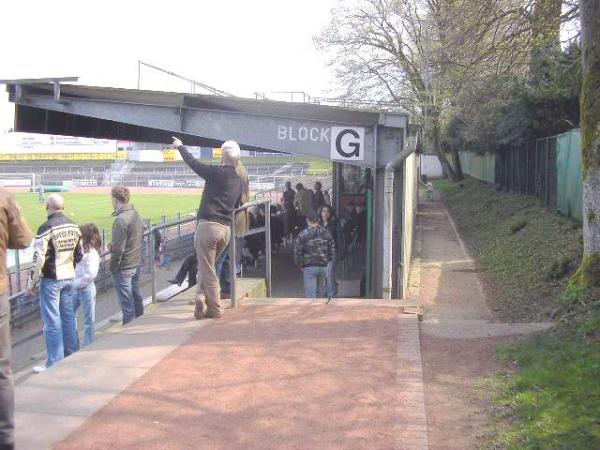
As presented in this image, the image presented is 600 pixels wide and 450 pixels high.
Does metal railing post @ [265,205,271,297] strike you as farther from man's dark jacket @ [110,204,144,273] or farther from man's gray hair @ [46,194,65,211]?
man's gray hair @ [46,194,65,211]

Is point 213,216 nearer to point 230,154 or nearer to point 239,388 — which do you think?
point 230,154

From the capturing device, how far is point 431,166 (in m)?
66.5

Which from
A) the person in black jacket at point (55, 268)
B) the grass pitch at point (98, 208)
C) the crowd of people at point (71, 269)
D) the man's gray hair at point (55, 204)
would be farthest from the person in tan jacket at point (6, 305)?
the grass pitch at point (98, 208)

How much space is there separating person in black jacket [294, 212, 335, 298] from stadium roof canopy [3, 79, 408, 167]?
5.96 ft

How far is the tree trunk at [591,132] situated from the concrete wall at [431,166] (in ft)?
188

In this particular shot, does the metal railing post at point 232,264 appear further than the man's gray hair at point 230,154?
Yes

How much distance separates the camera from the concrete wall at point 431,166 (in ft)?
216

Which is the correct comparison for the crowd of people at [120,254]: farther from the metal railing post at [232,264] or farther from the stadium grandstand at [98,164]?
the stadium grandstand at [98,164]

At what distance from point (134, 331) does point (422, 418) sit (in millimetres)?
3450

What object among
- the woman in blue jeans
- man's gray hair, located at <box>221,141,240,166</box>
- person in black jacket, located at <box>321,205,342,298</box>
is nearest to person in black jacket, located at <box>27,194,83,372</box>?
the woman in blue jeans

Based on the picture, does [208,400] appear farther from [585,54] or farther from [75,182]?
[75,182]

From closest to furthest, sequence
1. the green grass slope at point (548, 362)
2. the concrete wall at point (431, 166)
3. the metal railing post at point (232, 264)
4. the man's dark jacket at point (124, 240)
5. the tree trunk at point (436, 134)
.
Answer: the green grass slope at point (548, 362) → the metal railing post at point (232, 264) → the man's dark jacket at point (124, 240) → the tree trunk at point (436, 134) → the concrete wall at point (431, 166)

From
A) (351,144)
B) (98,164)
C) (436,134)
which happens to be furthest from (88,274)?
(98,164)

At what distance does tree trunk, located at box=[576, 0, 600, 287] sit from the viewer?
27.6ft
